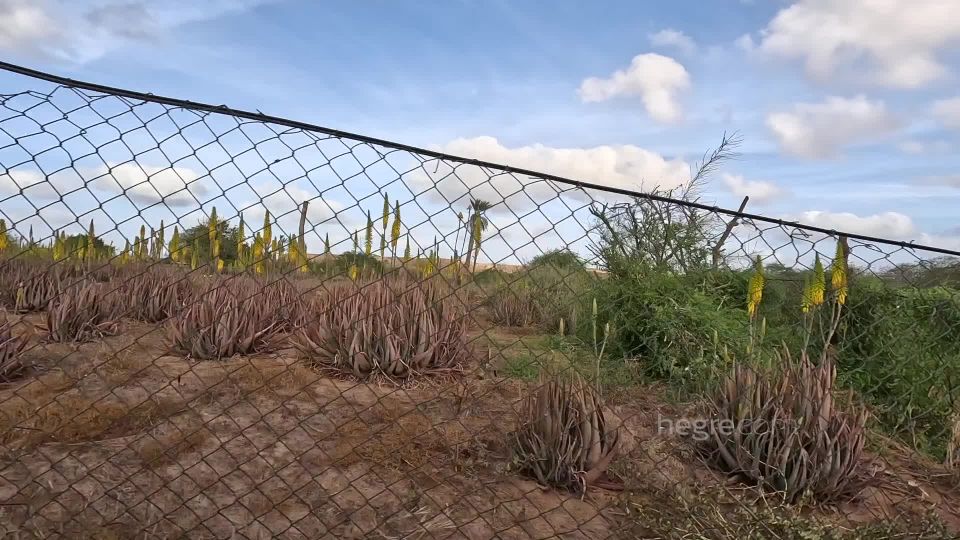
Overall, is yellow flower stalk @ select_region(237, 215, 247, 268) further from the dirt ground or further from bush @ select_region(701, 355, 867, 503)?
bush @ select_region(701, 355, 867, 503)

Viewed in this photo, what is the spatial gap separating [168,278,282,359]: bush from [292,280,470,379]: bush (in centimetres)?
52

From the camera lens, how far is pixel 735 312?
612 cm

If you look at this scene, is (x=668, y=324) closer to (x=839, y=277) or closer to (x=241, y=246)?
(x=839, y=277)

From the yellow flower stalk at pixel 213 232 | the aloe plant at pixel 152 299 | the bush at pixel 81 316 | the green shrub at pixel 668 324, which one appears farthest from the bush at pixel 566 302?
the bush at pixel 81 316

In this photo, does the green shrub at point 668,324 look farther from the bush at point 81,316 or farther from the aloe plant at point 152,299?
the bush at point 81,316

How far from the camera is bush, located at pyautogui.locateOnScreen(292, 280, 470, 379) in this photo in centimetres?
452

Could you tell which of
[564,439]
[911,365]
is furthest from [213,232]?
[911,365]

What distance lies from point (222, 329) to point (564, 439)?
314cm

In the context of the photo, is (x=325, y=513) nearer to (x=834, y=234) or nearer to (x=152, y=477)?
(x=152, y=477)

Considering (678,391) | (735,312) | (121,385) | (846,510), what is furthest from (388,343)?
(735,312)

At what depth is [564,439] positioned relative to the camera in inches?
122

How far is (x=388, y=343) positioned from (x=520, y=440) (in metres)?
1.47

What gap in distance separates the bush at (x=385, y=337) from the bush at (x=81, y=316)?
2023 mm

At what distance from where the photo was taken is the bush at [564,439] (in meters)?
3.12
